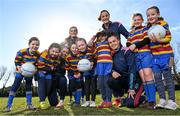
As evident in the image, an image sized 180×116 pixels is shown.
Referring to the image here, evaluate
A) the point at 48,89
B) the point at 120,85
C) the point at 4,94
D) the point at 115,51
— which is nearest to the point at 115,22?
the point at 115,51

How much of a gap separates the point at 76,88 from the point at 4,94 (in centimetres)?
2857

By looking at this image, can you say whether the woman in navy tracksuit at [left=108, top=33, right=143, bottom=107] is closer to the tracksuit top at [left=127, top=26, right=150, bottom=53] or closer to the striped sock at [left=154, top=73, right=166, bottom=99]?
the tracksuit top at [left=127, top=26, right=150, bottom=53]

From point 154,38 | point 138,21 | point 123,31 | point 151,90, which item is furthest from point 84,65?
point 154,38

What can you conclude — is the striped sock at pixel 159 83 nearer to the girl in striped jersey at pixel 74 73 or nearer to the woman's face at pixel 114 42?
the woman's face at pixel 114 42

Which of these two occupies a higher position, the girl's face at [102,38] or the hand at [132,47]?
the girl's face at [102,38]

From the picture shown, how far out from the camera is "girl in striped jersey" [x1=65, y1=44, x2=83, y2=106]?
8.63 meters

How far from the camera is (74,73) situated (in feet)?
28.3

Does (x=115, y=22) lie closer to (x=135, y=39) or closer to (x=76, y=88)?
(x=135, y=39)

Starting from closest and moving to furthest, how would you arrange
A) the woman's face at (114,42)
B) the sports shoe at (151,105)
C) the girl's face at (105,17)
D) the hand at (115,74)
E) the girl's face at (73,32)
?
1. the sports shoe at (151,105)
2. the hand at (115,74)
3. the woman's face at (114,42)
4. the girl's face at (105,17)
5. the girl's face at (73,32)

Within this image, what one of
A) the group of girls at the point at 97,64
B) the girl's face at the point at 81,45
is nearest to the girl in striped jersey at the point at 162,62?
the group of girls at the point at 97,64

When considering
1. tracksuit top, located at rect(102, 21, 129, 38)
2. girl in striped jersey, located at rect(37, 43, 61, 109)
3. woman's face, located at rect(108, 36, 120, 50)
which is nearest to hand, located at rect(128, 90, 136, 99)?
woman's face, located at rect(108, 36, 120, 50)

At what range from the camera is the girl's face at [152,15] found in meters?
7.12

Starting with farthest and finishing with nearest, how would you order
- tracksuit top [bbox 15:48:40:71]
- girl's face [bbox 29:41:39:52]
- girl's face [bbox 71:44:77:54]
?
girl's face [bbox 71:44:77:54] → tracksuit top [bbox 15:48:40:71] → girl's face [bbox 29:41:39:52]

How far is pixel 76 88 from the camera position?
28.7 feet
